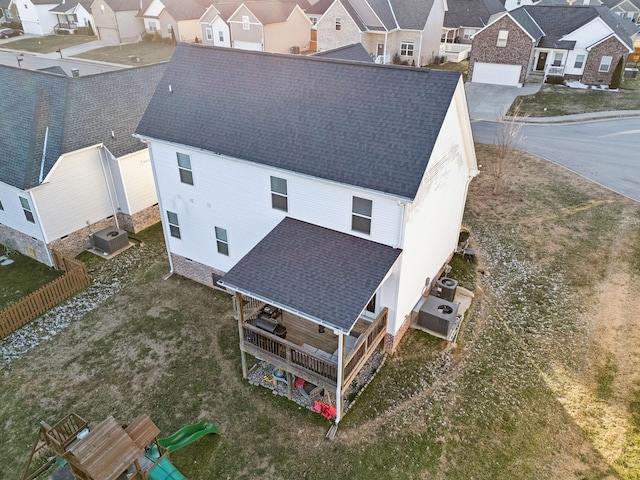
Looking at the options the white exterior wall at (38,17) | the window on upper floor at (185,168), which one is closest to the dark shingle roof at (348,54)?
the window on upper floor at (185,168)

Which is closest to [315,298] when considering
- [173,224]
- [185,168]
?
[185,168]

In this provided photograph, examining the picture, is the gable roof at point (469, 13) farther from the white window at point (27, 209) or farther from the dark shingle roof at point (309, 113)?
the white window at point (27, 209)

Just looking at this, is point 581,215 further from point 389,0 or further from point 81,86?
point 389,0

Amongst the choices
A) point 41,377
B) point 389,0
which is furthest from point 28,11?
point 41,377

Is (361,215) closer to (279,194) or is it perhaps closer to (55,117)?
(279,194)

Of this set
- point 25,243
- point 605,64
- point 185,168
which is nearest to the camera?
point 185,168
